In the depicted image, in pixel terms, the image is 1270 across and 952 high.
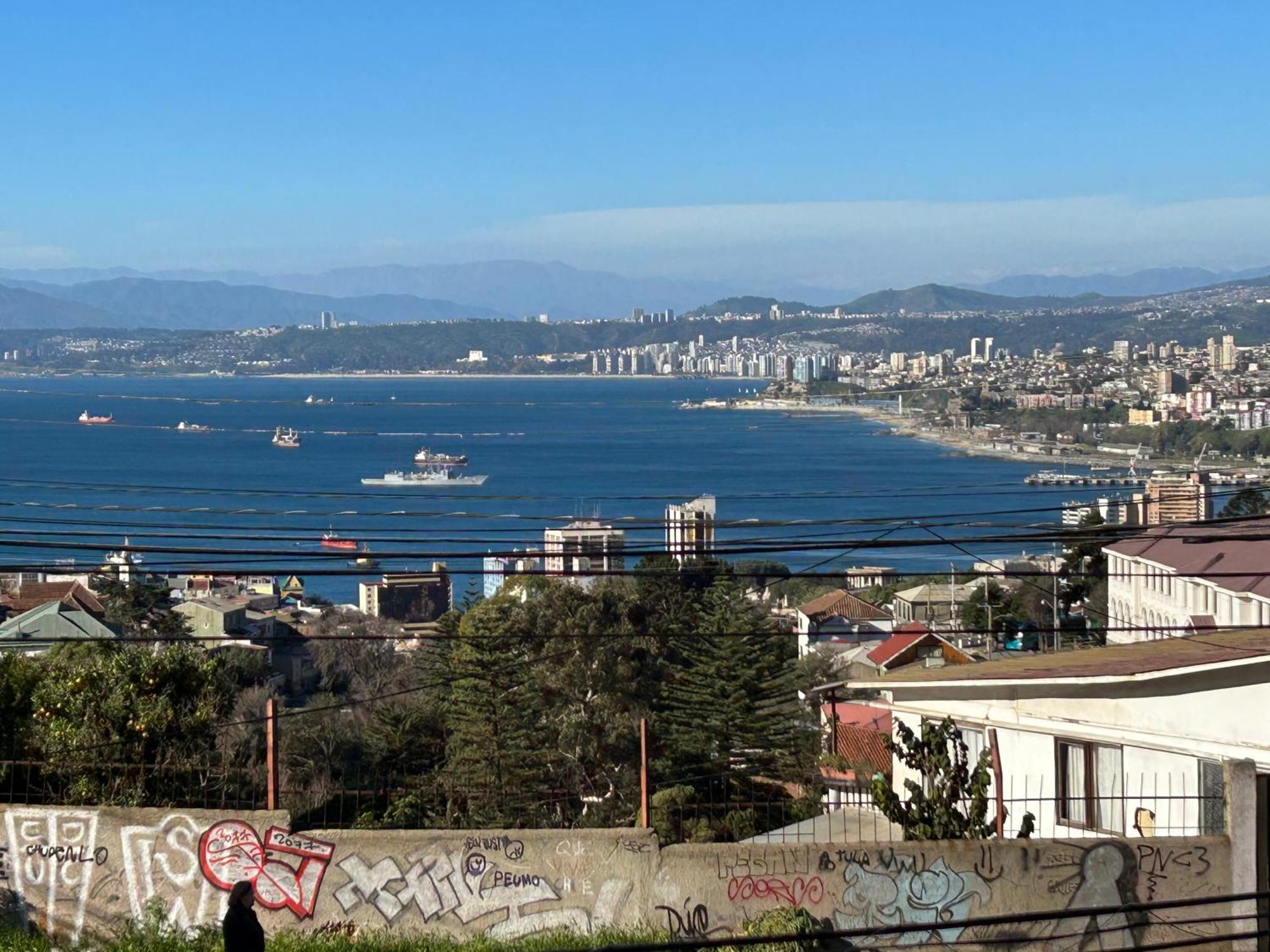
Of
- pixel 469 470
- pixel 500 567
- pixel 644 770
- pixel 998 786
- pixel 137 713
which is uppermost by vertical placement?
pixel 644 770

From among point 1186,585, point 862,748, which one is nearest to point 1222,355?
point 1186,585

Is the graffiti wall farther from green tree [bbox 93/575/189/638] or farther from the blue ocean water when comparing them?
green tree [bbox 93/575/189/638]

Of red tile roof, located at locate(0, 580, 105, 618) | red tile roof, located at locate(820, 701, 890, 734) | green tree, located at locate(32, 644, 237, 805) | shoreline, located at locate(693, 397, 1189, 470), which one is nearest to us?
green tree, located at locate(32, 644, 237, 805)

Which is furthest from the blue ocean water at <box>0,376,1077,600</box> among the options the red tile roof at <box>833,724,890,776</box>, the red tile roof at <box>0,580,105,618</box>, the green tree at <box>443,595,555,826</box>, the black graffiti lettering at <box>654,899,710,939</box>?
the red tile roof at <box>833,724,890,776</box>

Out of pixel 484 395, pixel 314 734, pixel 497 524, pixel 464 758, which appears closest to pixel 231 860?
pixel 464 758

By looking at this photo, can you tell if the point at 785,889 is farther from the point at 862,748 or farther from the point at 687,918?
the point at 862,748

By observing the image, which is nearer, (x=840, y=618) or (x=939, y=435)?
(x=840, y=618)

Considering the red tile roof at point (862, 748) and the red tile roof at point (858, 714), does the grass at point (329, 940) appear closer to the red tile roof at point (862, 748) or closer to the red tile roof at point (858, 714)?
the red tile roof at point (862, 748)
